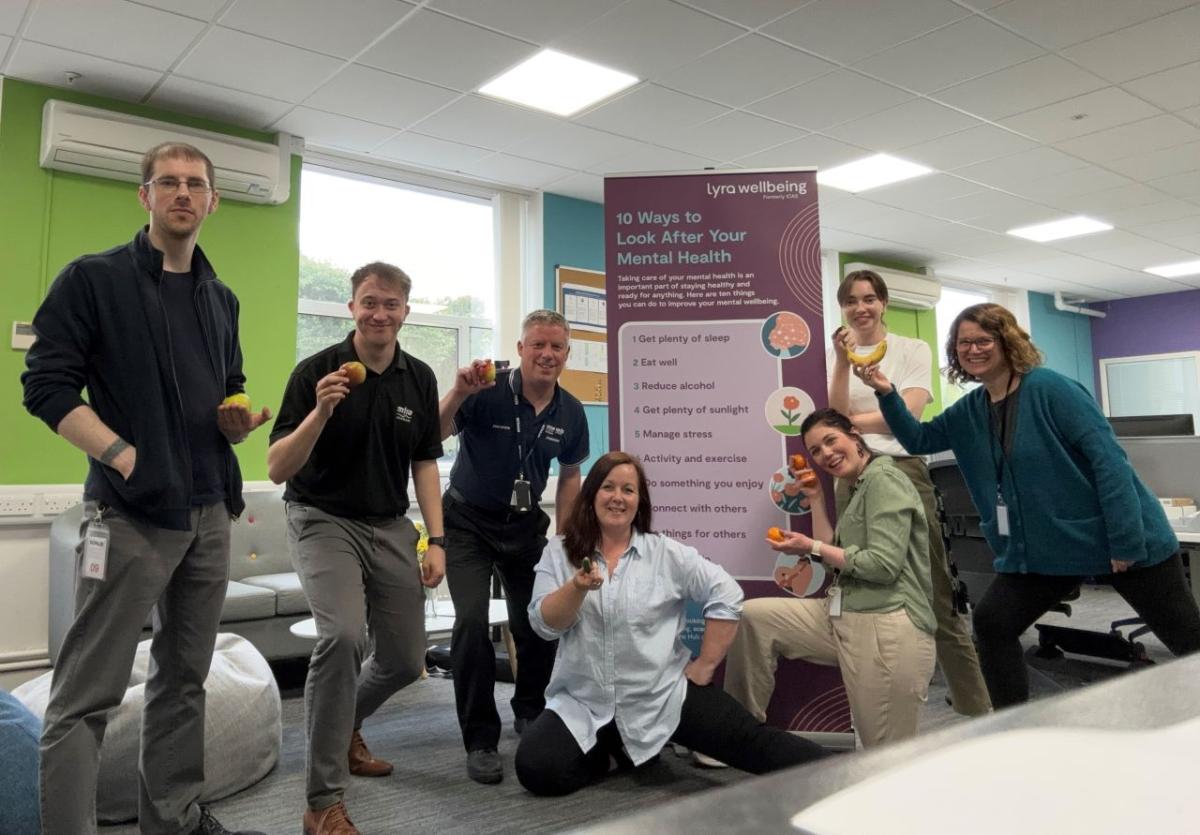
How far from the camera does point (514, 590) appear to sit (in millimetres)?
2789

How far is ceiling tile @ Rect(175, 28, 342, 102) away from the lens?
146 inches

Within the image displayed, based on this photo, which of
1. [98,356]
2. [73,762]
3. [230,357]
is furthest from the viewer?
[230,357]

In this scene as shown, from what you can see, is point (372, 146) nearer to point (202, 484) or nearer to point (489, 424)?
point (489, 424)

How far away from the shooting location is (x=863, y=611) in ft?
7.81

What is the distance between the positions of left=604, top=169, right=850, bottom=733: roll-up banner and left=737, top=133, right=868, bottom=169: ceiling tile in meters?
2.38

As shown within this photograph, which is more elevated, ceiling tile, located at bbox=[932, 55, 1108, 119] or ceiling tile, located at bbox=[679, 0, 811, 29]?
ceiling tile, located at bbox=[932, 55, 1108, 119]

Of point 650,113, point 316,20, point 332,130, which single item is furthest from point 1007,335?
point 332,130

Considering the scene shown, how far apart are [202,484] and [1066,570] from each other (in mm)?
2221

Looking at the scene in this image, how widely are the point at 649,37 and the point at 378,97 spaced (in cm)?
150

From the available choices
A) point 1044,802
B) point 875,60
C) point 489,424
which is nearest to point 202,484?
point 489,424

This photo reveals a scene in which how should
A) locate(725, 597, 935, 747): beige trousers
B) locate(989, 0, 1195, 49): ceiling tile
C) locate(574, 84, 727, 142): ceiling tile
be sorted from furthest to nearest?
locate(574, 84, 727, 142): ceiling tile, locate(989, 0, 1195, 49): ceiling tile, locate(725, 597, 935, 747): beige trousers

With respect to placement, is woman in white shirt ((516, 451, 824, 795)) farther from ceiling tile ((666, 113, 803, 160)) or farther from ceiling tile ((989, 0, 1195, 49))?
ceiling tile ((666, 113, 803, 160))

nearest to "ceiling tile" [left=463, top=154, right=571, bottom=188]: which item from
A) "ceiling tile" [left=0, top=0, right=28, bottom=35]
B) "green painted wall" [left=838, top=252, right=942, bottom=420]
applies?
"ceiling tile" [left=0, top=0, right=28, bottom=35]

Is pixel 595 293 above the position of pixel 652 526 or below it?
above
